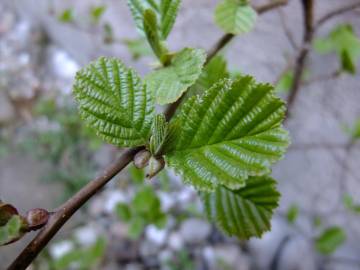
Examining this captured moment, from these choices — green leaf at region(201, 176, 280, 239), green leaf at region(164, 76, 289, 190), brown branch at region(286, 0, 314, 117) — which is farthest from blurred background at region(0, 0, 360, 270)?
green leaf at region(164, 76, 289, 190)

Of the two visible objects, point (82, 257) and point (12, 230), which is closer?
point (12, 230)

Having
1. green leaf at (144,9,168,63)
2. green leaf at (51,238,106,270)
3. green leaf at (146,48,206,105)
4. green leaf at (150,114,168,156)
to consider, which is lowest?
green leaf at (150,114,168,156)

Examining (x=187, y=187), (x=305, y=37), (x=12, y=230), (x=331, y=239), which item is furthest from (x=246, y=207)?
(x=187, y=187)

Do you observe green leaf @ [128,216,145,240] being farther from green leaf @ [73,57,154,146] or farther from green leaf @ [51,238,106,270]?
green leaf @ [73,57,154,146]

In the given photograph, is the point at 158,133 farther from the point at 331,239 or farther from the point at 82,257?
the point at 82,257

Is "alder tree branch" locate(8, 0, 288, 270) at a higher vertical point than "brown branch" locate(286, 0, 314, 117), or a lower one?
lower

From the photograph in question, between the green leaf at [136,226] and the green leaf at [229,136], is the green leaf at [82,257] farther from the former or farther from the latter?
the green leaf at [229,136]

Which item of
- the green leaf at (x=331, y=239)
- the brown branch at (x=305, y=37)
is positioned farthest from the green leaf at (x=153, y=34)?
the green leaf at (x=331, y=239)
